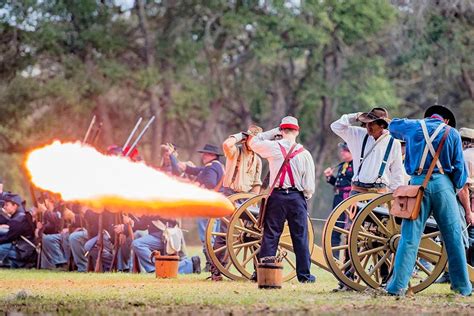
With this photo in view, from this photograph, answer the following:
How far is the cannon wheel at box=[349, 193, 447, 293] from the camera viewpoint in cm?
1098

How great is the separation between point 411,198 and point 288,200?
2226mm

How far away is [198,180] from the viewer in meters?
15.5

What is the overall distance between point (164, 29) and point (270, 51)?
3090mm

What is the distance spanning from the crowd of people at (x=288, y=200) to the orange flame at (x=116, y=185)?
3.35ft

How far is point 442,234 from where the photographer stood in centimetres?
1045

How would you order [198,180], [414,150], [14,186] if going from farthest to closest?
[14,186]
[198,180]
[414,150]

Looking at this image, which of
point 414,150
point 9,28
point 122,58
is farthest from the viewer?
point 122,58

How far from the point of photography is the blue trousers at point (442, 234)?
33.6ft

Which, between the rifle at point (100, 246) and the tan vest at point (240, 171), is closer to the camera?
the tan vest at point (240, 171)

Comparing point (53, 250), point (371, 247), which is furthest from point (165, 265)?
point (53, 250)

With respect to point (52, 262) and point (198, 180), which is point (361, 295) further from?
point (52, 262)

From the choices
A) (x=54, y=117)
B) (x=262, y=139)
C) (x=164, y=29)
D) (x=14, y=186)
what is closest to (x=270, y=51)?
(x=164, y=29)

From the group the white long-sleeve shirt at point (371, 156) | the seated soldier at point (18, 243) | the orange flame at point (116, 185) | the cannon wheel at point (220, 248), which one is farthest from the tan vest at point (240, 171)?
the seated soldier at point (18, 243)

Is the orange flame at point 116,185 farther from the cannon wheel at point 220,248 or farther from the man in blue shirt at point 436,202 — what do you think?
the man in blue shirt at point 436,202
